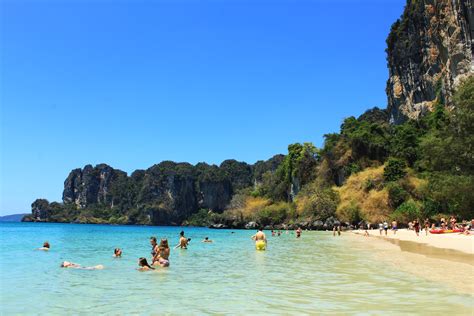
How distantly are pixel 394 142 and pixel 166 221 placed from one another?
390ft

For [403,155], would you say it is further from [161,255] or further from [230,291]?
[230,291]

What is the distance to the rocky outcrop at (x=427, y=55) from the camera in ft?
164

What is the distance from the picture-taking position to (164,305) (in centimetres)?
882

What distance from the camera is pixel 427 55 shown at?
215 ft

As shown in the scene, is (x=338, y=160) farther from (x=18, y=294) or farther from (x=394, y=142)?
(x=18, y=294)

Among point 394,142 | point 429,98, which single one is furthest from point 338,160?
point 429,98

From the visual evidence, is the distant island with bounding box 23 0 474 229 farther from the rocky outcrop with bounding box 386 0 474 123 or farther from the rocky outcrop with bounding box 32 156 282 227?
the rocky outcrop with bounding box 32 156 282 227

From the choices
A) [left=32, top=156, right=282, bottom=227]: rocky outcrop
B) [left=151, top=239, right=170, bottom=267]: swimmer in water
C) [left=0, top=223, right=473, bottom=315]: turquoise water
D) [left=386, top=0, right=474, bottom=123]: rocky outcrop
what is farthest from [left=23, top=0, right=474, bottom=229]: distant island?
[left=32, top=156, right=282, bottom=227]: rocky outcrop

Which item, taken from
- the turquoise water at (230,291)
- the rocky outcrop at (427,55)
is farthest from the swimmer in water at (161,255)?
the rocky outcrop at (427,55)

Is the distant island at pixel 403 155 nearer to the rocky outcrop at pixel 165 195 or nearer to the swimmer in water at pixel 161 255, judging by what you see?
the swimmer in water at pixel 161 255

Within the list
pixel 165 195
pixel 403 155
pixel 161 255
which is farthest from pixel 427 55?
pixel 165 195

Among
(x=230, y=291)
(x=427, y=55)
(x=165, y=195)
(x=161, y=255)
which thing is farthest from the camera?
(x=165, y=195)

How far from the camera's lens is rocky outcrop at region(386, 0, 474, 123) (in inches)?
1962

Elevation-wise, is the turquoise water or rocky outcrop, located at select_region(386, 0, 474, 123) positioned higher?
rocky outcrop, located at select_region(386, 0, 474, 123)
